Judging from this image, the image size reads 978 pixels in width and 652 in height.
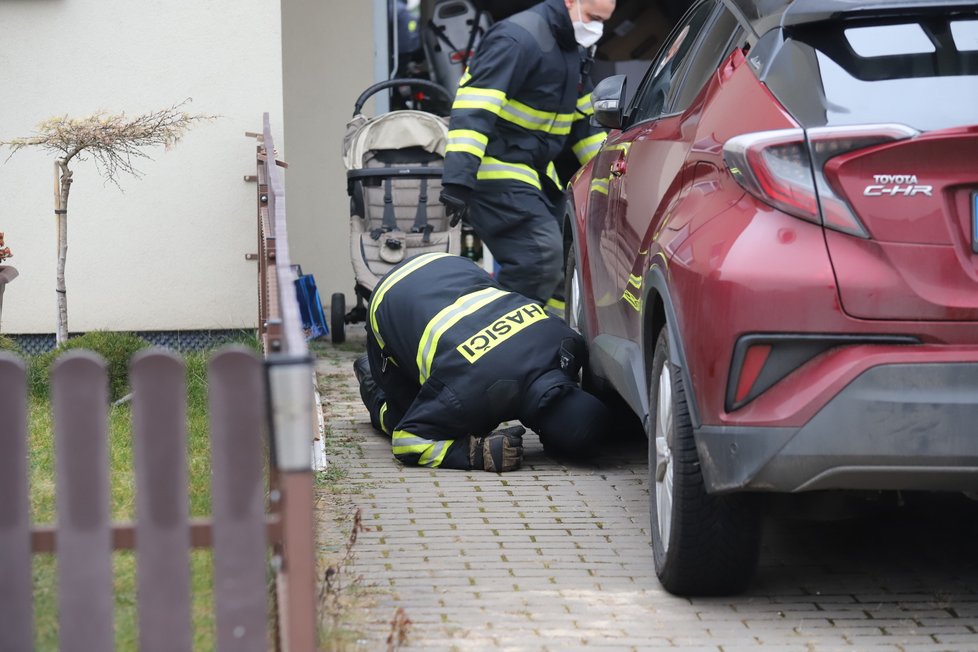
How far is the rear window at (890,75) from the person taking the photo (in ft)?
10.6

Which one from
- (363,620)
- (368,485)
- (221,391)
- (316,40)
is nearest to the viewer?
(221,391)

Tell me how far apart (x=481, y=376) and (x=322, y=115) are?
4.35 metres

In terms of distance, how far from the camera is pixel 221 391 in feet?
8.30

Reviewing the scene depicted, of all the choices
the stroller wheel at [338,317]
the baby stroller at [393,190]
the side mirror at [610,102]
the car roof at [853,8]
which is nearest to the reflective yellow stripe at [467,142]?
the baby stroller at [393,190]

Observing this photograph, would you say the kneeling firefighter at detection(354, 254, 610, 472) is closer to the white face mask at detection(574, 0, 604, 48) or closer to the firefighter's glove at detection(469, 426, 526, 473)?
the firefighter's glove at detection(469, 426, 526, 473)

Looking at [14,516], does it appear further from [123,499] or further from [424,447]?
[424,447]

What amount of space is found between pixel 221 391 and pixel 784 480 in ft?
4.50

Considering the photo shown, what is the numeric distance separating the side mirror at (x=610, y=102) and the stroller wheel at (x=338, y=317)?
3521 mm

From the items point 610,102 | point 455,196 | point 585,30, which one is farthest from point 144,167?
point 610,102

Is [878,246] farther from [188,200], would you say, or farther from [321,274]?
[321,274]

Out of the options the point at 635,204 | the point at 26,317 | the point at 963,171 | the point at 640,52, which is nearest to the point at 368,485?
the point at 635,204


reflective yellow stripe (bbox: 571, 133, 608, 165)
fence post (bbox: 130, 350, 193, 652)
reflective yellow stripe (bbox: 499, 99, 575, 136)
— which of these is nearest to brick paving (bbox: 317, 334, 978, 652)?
fence post (bbox: 130, 350, 193, 652)

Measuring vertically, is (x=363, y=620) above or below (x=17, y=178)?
below

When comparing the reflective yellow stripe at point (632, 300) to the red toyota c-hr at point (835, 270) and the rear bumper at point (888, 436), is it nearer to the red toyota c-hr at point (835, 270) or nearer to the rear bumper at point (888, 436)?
the red toyota c-hr at point (835, 270)
